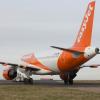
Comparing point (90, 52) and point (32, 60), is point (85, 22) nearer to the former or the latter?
point (90, 52)

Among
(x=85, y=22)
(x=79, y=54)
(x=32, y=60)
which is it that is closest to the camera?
(x=79, y=54)

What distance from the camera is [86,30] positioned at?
47781mm

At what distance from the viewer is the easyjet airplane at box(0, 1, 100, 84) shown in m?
47.1

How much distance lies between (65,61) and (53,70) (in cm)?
392

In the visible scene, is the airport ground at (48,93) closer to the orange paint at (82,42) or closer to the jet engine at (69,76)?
the orange paint at (82,42)

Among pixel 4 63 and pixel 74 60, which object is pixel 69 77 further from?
pixel 4 63

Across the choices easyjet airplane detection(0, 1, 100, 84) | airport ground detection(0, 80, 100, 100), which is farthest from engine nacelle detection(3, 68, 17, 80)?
airport ground detection(0, 80, 100, 100)

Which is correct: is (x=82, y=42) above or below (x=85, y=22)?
below

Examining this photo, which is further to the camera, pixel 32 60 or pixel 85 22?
pixel 32 60

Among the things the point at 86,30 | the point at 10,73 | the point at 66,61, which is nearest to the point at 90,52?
the point at 86,30

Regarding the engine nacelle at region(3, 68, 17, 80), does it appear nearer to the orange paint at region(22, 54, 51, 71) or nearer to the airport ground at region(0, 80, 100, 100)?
the orange paint at region(22, 54, 51, 71)

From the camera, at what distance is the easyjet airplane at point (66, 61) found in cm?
4709

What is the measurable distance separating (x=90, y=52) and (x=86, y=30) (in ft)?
11.3

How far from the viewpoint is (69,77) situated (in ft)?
173
